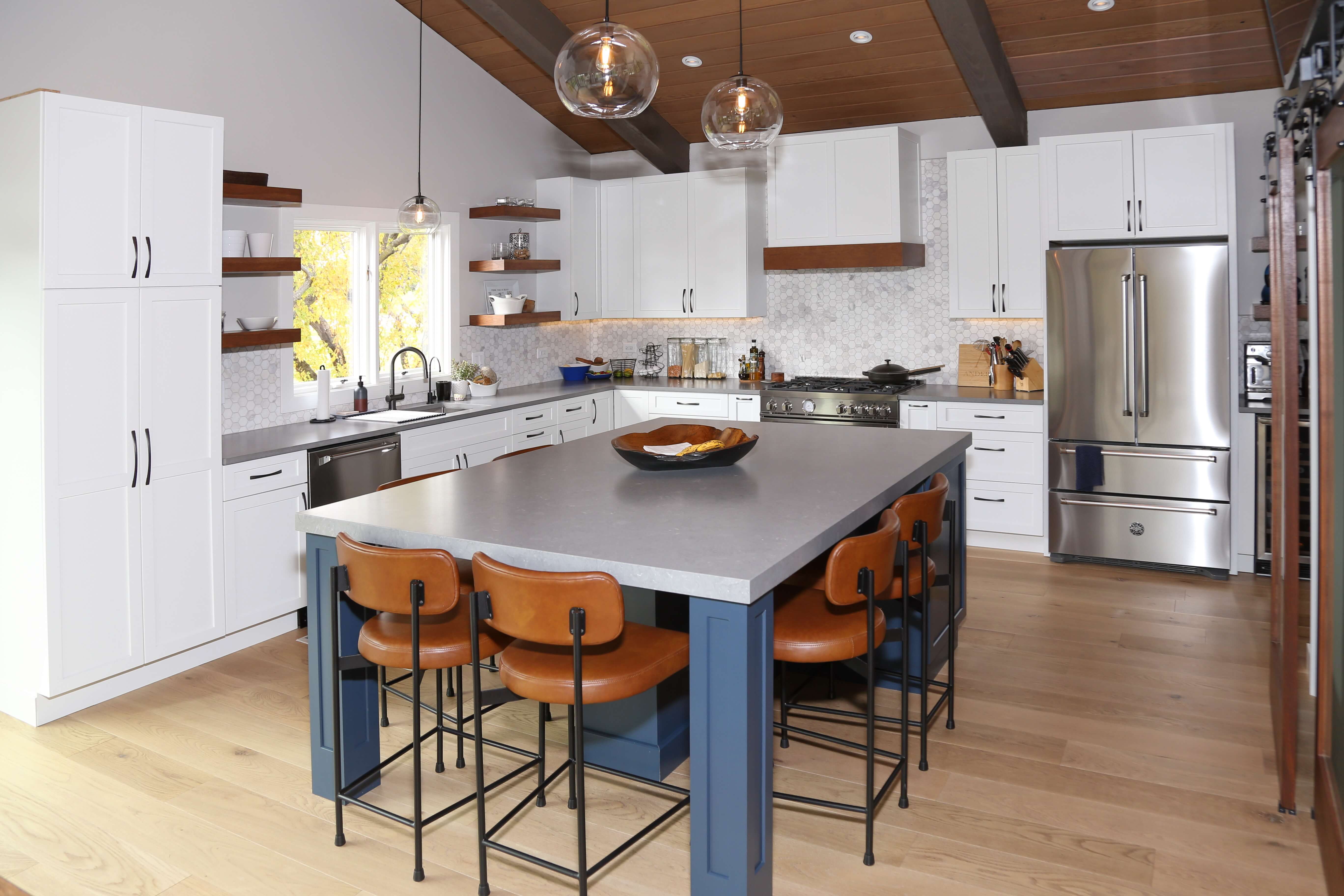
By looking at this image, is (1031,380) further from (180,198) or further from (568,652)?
(180,198)

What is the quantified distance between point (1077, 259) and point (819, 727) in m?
3.23

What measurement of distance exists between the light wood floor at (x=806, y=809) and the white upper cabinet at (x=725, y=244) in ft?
11.1

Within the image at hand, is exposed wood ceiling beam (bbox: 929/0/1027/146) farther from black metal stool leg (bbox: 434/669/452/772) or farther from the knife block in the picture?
black metal stool leg (bbox: 434/669/452/772)

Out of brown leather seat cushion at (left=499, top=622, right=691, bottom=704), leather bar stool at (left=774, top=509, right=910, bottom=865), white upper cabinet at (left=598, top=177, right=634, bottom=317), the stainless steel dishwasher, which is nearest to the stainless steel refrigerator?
white upper cabinet at (left=598, top=177, right=634, bottom=317)

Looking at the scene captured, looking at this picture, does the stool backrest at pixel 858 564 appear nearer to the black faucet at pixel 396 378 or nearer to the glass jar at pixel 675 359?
the black faucet at pixel 396 378

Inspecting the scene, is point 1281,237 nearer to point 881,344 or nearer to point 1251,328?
point 1251,328

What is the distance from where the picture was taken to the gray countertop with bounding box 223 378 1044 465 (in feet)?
15.1

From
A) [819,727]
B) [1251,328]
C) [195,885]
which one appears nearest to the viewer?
[195,885]

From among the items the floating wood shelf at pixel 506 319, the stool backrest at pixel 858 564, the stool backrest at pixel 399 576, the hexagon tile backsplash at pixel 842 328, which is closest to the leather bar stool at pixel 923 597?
the stool backrest at pixel 858 564

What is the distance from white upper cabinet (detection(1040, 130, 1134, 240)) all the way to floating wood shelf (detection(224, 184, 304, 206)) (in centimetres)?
398

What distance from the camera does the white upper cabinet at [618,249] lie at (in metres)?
7.24

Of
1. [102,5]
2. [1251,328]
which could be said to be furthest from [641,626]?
[1251,328]

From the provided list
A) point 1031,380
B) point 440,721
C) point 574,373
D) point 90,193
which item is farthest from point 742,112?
point 574,373

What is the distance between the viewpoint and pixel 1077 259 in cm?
553
